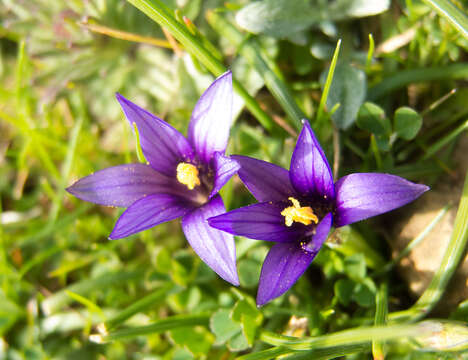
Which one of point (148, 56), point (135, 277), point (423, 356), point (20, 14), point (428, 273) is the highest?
point (20, 14)

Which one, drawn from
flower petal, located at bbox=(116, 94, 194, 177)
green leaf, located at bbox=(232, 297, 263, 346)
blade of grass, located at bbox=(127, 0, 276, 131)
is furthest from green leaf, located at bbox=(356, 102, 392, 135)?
green leaf, located at bbox=(232, 297, 263, 346)

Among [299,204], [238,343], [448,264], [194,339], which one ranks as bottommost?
[194,339]

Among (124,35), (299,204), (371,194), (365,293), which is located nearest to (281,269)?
(299,204)

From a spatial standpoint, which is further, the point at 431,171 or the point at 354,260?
the point at 431,171

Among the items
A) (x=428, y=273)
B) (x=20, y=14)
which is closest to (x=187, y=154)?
(x=428, y=273)

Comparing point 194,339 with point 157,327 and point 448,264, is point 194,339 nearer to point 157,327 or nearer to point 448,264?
point 157,327

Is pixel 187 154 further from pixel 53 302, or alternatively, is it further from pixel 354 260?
pixel 53 302

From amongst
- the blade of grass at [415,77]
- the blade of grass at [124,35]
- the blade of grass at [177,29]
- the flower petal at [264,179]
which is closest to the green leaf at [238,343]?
the flower petal at [264,179]
